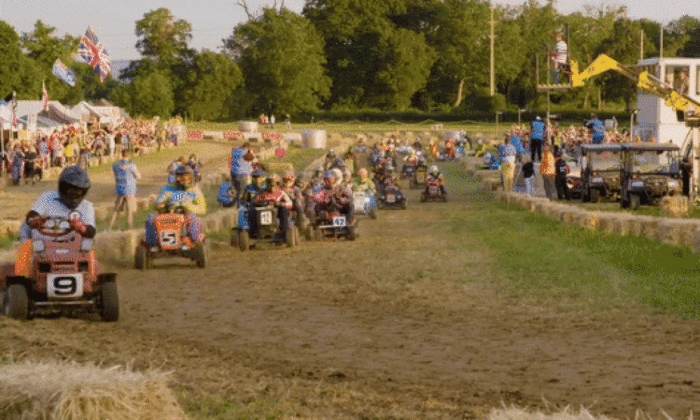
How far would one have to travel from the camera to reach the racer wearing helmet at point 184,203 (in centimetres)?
1684

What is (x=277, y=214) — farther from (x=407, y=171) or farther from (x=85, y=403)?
(x=407, y=171)

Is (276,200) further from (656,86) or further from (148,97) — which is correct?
(148,97)

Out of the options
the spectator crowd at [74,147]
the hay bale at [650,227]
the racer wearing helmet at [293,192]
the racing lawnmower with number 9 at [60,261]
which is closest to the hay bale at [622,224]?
the hay bale at [650,227]

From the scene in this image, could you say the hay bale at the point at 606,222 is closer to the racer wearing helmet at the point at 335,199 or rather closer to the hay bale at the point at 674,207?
the hay bale at the point at 674,207

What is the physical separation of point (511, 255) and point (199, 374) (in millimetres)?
10583

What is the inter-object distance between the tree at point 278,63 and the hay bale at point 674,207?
286 ft

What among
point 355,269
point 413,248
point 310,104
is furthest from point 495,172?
point 310,104

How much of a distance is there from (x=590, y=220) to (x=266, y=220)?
6897 mm

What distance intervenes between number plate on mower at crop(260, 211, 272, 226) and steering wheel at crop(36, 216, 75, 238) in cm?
814

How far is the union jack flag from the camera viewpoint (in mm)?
56094

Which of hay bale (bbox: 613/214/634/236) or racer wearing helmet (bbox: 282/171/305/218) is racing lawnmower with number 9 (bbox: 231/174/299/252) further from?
hay bale (bbox: 613/214/634/236)

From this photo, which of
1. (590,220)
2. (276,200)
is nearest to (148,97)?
(590,220)

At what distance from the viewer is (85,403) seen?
5.63m

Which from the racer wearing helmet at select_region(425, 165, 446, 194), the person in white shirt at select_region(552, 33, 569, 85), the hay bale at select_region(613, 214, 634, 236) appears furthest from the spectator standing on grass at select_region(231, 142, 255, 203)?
the hay bale at select_region(613, 214, 634, 236)
